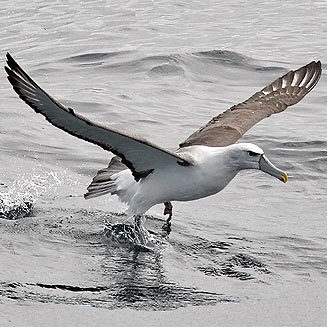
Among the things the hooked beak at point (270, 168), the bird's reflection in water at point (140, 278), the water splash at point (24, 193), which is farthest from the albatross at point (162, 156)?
the water splash at point (24, 193)

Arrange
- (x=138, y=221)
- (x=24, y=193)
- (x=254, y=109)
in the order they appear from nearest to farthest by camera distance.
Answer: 1. (x=138, y=221)
2. (x=24, y=193)
3. (x=254, y=109)

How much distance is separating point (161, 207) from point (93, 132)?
2.39 m

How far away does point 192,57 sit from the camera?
55.0 feet

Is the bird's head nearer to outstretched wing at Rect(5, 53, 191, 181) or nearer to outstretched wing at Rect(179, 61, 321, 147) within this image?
outstretched wing at Rect(5, 53, 191, 181)

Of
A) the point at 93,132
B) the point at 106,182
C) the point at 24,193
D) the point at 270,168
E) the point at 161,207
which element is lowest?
the point at 161,207

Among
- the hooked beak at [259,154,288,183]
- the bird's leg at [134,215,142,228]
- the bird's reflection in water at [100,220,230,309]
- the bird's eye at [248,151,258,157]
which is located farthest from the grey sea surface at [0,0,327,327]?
the bird's eye at [248,151,258,157]

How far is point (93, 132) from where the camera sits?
298 inches

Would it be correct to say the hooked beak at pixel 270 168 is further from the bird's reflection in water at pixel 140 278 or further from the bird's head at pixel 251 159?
the bird's reflection in water at pixel 140 278

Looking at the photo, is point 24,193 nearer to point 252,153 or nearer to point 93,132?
point 93,132

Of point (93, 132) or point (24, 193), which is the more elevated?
point (93, 132)

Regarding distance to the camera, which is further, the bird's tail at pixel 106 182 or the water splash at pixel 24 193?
the water splash at pixel 24 193

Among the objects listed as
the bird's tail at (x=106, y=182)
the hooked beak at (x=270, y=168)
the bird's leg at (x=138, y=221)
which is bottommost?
the bird's leg at (x=138, y=221)

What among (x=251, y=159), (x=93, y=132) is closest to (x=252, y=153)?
(x=251, y=159)

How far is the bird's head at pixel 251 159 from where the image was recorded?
8164 millimetres
